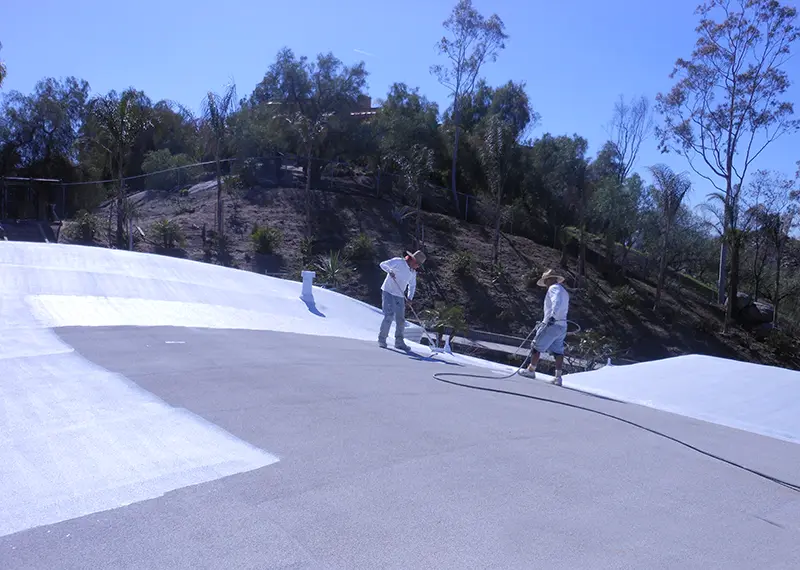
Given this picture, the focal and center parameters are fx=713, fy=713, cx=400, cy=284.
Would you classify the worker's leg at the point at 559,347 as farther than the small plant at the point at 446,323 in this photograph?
No

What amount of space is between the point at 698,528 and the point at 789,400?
16.4 ft

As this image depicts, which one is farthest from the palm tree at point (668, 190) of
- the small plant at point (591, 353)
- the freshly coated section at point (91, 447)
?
the freshly coated section at point (91, 447)

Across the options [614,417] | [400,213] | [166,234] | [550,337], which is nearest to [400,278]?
[550,337]

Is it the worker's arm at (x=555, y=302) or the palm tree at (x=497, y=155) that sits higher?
the palm tree at (x=497, y=155)

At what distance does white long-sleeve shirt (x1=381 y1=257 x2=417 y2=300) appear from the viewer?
1061 cm

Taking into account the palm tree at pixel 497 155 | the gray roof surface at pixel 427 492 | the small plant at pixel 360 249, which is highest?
the palm tree at pixel 497 155

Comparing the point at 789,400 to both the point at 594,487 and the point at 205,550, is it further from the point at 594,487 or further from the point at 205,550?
the point at 205,550

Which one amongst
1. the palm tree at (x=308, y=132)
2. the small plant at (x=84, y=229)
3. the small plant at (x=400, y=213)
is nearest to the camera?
the small plant at (x=84, y=229)

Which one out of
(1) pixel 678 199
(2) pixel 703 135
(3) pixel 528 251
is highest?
(2) pixel 703 135

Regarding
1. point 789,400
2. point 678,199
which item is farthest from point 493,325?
point 789,400

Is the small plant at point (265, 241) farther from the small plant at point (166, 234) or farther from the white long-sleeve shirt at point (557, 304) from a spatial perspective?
the white long-sleeve shirt at point (557, 304)

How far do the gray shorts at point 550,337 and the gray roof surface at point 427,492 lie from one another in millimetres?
1588

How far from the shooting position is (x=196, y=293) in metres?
13.5

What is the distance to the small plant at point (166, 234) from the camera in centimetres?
2884
